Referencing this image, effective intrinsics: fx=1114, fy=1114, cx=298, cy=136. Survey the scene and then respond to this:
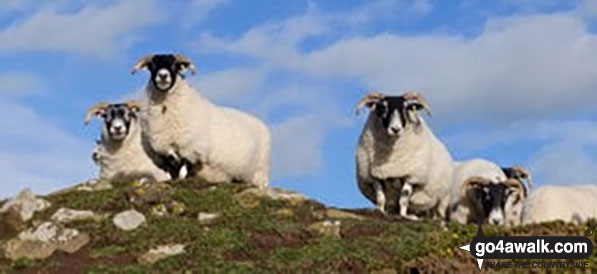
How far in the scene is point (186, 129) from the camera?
25312 millimetres

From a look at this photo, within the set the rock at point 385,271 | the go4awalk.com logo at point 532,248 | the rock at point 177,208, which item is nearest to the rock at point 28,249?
the rock at point 177,208

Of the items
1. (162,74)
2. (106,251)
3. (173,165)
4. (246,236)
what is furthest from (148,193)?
(162,74)

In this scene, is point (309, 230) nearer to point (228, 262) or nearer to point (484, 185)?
point (228, 262)

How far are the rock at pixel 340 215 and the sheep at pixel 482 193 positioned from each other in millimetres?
3889

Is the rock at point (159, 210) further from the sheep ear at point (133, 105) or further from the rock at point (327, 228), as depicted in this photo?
the sheep ear at point (133, 105)

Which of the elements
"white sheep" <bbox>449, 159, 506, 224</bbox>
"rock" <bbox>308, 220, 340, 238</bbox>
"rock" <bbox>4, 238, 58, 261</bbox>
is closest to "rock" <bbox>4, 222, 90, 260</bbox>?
"rock" <bbox>4, 238, 58, 261</bbox>

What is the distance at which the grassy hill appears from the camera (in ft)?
58.3

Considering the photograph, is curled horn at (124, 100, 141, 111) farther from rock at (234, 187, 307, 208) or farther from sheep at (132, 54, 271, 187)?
rock at (234, 187, 307, 208)

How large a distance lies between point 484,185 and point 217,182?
5944 millimetres

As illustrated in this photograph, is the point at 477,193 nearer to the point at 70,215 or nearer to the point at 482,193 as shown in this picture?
the point at 482,193

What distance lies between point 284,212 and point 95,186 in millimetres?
4495

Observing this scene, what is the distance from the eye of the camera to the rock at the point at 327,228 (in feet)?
64.5

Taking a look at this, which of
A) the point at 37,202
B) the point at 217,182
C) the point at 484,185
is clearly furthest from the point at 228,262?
the point at 484,185

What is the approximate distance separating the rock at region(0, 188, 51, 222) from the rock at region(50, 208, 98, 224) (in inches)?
21.1
